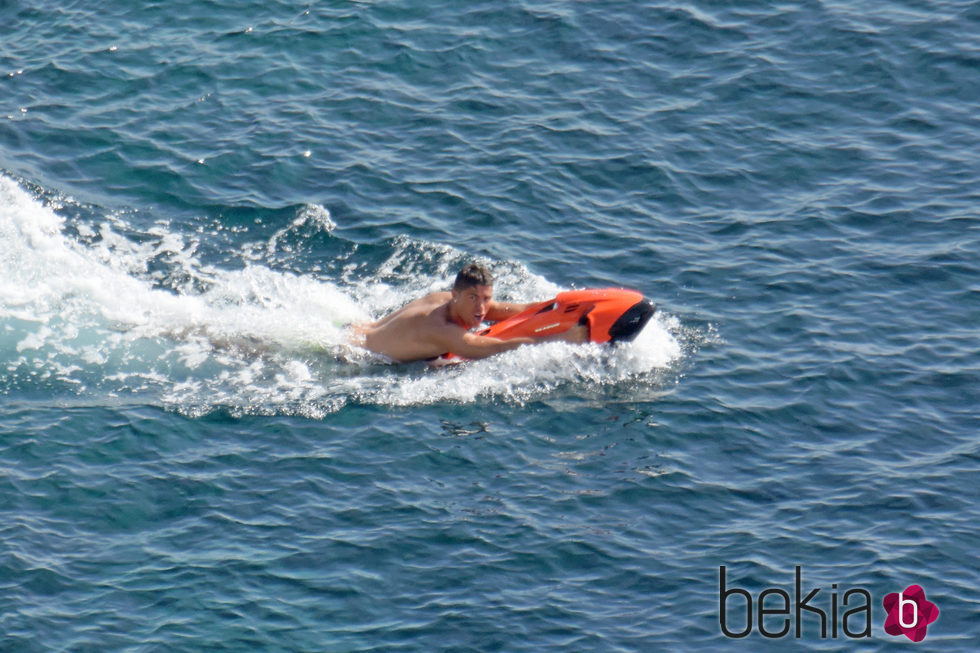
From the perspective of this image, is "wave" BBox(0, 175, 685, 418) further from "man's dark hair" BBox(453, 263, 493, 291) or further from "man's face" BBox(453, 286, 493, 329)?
"man's dark hair" BBox(453, 263, 493, 291)

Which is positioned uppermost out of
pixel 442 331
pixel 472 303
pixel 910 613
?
pixel 472 303

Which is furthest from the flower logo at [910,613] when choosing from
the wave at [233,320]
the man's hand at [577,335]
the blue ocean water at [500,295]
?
the man's hand at [577,335]

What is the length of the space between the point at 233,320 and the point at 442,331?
8.39ft

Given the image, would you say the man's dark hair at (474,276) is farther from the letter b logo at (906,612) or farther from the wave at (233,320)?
the letter b logo at (906,612)

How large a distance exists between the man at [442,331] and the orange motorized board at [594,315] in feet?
0.39

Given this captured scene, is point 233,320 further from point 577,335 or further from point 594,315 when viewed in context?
point 594,315

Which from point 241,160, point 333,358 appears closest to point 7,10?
point 241,160

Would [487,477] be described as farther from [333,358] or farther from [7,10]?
[7,10]

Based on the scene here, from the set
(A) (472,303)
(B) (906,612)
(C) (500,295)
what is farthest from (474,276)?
(B) (906,612)

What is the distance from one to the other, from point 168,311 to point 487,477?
15.8 feet

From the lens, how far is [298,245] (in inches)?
648

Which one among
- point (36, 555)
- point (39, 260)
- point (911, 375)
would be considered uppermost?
point (39, 260)

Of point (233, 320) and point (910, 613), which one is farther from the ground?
point (233, 320)

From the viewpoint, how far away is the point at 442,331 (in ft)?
47.2
